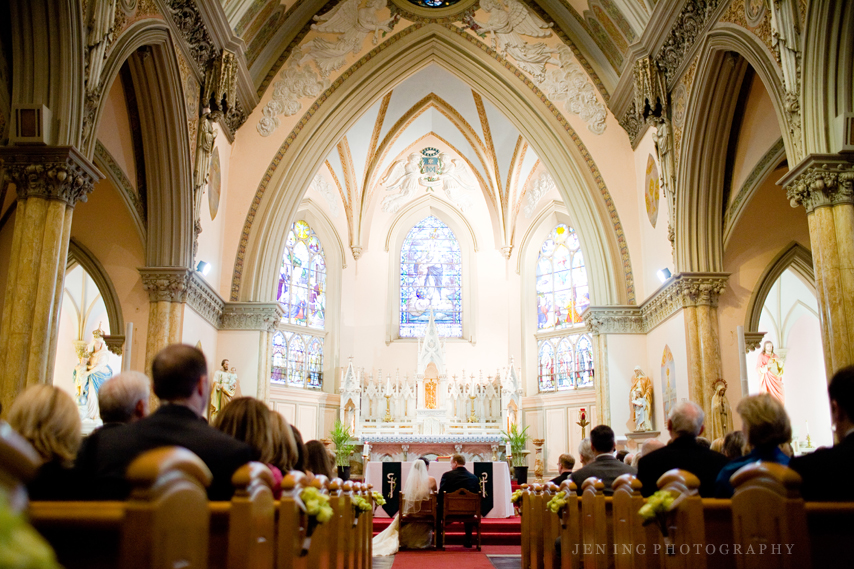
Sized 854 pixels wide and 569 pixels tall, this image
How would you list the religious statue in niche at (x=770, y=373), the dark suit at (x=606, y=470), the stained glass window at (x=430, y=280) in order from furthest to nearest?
the stained glass window at (x=430, y=280)
the religious statue in niche at (x=770, y=373)
the dark suit at (x=606, y=470)

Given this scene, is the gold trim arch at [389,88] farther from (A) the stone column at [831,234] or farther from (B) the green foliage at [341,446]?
(A) the stone column at [831,234]

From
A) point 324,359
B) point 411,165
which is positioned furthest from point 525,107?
point 324,359

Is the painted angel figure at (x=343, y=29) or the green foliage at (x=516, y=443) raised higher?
the painted angel figure at (x=343, y=29)

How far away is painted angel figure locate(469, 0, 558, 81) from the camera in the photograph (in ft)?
50.1

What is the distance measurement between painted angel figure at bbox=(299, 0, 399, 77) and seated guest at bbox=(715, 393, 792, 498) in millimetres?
13158

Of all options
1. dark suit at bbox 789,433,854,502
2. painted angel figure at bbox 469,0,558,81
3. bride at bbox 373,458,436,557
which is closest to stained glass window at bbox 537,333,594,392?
painted angel figure at bbox 469,0,558,81

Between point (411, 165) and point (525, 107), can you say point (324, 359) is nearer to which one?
point (411, 165)

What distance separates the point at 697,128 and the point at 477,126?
28.4ft

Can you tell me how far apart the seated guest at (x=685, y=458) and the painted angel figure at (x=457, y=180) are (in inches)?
699

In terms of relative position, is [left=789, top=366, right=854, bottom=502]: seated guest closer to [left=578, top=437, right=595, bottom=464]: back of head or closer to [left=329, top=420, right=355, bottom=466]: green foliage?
[left=578, top=437, right=595, bottom=464]: back of head

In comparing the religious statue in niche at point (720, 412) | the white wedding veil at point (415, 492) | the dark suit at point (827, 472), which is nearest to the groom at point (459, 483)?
the white wedding veil at point (415, 492)

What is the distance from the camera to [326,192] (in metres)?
20.2

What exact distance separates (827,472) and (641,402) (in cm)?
1089

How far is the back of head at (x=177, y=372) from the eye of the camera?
2.84 metres
